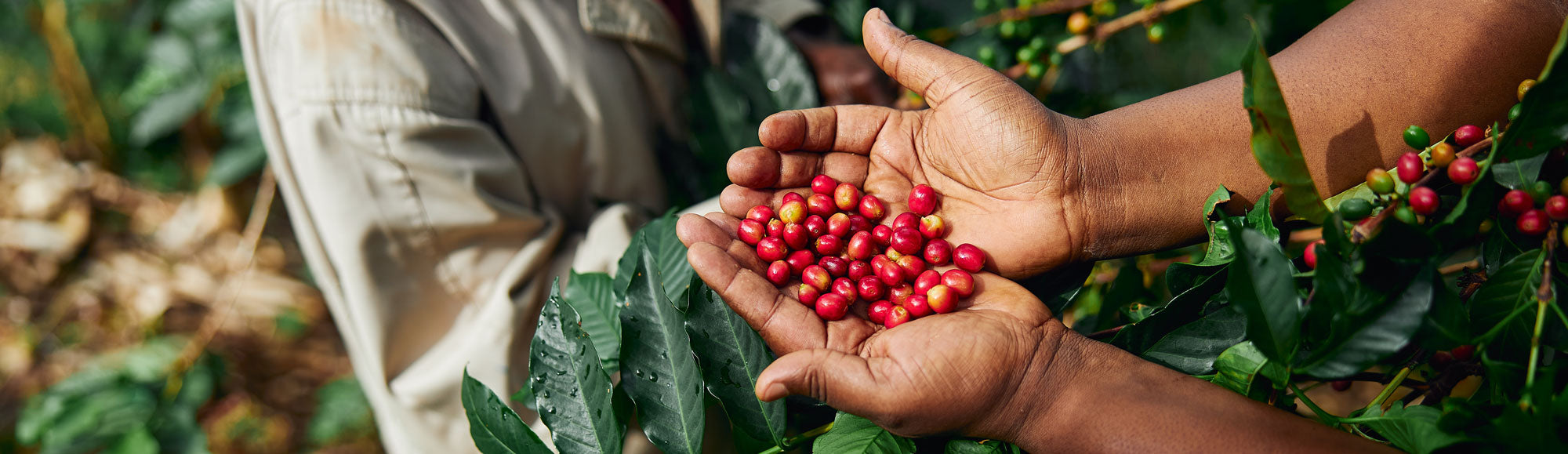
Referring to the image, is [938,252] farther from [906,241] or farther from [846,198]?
[846,198]

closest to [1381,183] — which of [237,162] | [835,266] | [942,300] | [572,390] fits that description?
[942,300]

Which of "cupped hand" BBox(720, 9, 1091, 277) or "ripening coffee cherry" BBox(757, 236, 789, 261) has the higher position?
"cupped hand" BBox(720, 9, 1091, 277)

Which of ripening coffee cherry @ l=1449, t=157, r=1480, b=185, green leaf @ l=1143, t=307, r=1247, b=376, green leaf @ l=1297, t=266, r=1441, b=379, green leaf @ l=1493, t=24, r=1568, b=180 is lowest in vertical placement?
green leaf @ l=1143, t=307, r=1247, b=376

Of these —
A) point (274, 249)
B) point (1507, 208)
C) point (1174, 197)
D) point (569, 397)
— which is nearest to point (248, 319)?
point (274, 249)

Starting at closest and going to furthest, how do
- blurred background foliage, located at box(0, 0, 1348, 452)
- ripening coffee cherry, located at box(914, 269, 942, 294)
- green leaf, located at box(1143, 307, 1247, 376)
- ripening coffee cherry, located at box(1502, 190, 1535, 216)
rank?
ripening coffee cherry, located at box(1502, 190, 1535, 216), green leaf, located at box(1143, 307, 1247, 376), ripening coffee cherry, located at box(914, 269, 942, 294), blurred background foliage, located at box(0, 0, 1348, 452)

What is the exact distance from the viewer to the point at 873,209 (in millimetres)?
1421

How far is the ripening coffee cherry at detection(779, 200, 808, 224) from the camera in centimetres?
134

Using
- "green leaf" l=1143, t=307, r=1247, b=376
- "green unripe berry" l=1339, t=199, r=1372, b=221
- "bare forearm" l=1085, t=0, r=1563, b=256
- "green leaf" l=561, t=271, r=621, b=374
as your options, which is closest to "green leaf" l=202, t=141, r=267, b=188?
"green leaf" l=561, t=271, r=621, b=374

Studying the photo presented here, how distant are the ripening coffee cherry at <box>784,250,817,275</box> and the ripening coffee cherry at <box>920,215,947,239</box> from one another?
9.0 inches

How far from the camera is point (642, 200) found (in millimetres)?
2109

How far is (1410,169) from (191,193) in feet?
13.3

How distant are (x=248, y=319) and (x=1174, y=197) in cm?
341

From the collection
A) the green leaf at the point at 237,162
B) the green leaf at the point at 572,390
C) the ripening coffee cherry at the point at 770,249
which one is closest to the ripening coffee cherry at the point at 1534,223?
the ripening coffee cherry at the point at 770,249

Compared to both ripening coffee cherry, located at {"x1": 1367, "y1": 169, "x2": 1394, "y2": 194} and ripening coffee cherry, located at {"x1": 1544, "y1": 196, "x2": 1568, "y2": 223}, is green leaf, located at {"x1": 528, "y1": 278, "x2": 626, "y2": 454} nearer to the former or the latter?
ripening coffee cherry, located at {"x1": 1367, "y1": 169, "x2": 1394, "y2": 194}
